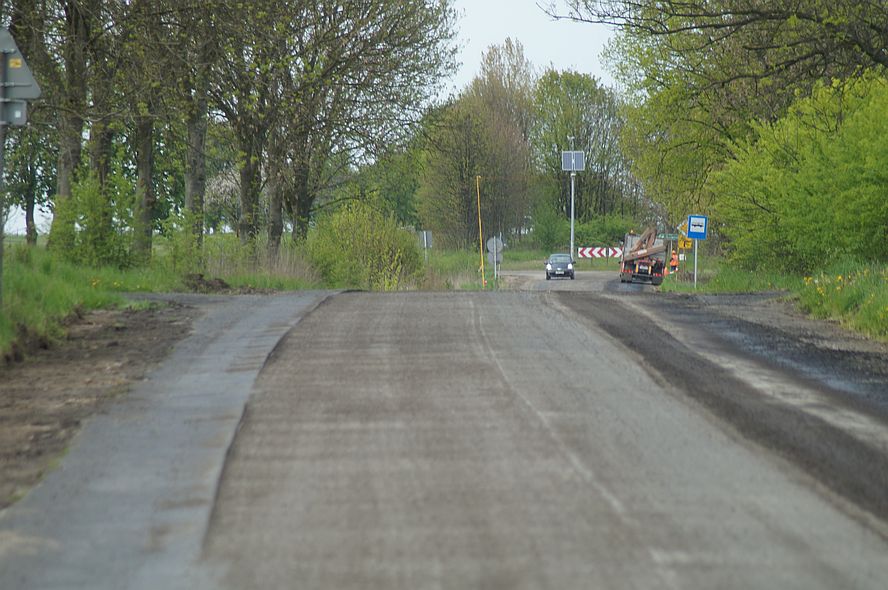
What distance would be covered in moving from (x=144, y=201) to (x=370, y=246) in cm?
1289

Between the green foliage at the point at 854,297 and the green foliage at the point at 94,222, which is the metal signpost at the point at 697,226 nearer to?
the green foliage at the point at 854,297

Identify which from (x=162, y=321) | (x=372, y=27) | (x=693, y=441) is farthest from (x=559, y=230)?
(x=693, y=441)

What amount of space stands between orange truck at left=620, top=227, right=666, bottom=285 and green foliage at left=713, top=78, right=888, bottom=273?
1933 centimetres

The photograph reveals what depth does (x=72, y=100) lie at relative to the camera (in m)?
24.0

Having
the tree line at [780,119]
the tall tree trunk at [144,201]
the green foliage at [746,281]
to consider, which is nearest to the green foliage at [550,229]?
the tree line at [780,119]

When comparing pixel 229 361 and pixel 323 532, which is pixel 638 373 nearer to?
pixel 229 361

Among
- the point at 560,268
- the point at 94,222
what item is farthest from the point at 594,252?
the point at 94,222

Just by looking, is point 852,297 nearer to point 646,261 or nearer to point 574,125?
point 646,261

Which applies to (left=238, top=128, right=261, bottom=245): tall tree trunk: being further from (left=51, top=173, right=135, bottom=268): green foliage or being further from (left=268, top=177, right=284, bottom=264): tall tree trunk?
(left=51, top=173, right=135, bottom=268): green foliage

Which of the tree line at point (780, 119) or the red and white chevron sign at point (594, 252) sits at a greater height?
the tree line at point (780, 119)

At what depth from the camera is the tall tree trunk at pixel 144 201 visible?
24344 millimetres

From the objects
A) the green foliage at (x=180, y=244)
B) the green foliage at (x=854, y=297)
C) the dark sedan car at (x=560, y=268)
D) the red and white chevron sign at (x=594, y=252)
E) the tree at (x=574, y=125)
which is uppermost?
the tree at (x=574, y=125)

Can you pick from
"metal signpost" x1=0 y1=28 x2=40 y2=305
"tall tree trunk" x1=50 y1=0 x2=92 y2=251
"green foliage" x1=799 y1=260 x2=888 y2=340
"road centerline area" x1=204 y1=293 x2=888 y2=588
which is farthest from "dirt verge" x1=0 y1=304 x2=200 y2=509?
"green foliage" x1=799 y1=260 x2=888 y2=340

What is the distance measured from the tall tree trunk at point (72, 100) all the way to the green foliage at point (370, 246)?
940 cm
